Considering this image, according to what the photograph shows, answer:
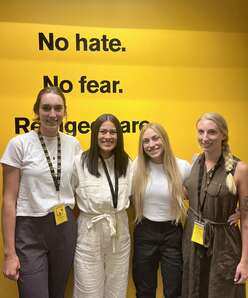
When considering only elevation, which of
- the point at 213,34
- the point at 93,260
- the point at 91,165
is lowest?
the point at 93,260

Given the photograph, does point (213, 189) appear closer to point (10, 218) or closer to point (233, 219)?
point (233, 219)

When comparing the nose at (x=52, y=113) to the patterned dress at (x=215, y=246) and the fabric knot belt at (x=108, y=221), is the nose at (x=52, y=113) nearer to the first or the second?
the fabric knot belt at (x=108, y=221)

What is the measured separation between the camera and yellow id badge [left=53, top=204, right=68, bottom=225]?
2.11 m

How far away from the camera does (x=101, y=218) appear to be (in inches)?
→ 88.2

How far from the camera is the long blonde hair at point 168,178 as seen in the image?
7.66ft

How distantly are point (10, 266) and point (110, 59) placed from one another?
1.59 metres

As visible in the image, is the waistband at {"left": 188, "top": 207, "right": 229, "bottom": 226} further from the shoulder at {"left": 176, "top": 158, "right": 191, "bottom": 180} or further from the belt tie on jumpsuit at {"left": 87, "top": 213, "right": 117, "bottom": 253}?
the belt tie on jumpsuit at {"left": 87, "top": 213, "right": 117, "bottom": 253}

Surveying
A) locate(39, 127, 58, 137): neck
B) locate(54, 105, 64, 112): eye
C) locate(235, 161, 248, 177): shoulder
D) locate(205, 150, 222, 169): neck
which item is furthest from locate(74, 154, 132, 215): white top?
locate(235, 161, 248, 177): shoulder

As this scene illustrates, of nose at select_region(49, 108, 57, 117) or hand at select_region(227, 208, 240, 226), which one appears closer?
nose at select_region(49, 108, 57, 117)

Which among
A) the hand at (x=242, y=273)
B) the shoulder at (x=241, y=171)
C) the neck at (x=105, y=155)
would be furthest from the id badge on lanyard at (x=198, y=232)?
the neck at (x=105, y=155)

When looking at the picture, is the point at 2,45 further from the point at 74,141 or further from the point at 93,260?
the point at 93,260

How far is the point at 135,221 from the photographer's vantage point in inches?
95.8

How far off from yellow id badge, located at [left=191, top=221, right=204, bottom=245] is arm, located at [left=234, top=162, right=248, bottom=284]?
0.26m

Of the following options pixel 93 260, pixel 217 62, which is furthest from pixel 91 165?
pixel 217 62
